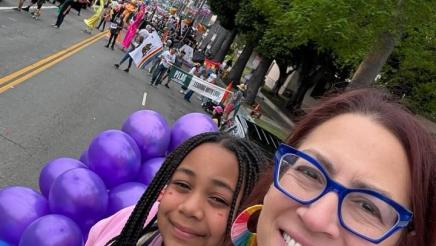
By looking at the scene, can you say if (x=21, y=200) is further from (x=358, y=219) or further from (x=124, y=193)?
(x=358, y=219)

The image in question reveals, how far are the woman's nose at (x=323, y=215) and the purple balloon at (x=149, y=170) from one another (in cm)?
234

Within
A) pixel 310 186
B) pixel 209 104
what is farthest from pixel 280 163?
pixel 209 104

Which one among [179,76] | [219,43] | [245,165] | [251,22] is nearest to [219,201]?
[245,165]

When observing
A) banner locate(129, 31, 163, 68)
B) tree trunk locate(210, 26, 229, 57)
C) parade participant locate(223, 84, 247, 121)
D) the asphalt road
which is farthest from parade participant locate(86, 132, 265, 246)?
tree trunk locate(210, 26, 229, 57)

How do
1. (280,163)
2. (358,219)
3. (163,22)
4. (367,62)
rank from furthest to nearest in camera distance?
1. (163,22)
2. (367,62)
3. (280,163)
4. (358,219)

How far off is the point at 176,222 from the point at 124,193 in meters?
1.35

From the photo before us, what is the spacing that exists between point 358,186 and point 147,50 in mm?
19091

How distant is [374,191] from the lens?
1.48 metres

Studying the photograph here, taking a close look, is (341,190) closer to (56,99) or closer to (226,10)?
(56,99)

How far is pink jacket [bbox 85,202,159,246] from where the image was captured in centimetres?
252

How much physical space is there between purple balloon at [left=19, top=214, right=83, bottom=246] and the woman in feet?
5.93

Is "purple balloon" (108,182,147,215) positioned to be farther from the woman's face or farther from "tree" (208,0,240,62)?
"tree" (208,0,240,62)

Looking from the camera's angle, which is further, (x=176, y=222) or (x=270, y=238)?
(x=176, y=222)

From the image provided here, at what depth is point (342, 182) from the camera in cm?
151
